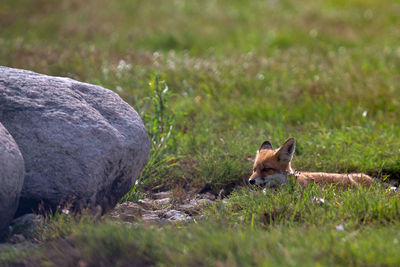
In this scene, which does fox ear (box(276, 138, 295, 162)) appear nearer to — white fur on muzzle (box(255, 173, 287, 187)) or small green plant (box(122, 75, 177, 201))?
white fur on muzzle (box(255, 173, 287, 187))

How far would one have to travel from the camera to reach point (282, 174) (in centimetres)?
610

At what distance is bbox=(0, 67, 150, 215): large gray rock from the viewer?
5.04m

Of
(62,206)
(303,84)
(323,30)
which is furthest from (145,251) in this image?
(323,30)

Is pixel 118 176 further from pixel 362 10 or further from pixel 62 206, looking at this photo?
pixel 362 10

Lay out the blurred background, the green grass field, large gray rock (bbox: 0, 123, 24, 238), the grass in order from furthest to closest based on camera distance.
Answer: the blurred background, large gray rock (bbox: 0, 123, 24, 238), the green grass field, the grass

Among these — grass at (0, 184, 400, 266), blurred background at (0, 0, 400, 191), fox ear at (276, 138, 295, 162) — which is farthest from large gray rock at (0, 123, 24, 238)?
fox ear at (276, 138, 295, 162)

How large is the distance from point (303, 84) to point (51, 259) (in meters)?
7.87

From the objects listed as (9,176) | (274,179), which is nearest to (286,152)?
(274,179)

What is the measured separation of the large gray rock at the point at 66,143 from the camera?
5.04 m

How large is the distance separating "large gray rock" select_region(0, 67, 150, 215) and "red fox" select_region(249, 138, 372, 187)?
1.49 metres

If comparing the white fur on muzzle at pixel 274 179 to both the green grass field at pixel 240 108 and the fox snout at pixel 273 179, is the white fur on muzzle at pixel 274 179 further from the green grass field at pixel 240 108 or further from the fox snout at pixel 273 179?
the green grass field at pixel 240 108

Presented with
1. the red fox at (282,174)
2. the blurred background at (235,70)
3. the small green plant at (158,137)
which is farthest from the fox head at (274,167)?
the small green plant at (158,137)

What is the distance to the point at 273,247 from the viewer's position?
3799 millimetres

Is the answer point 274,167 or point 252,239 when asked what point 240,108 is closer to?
point 274,167
